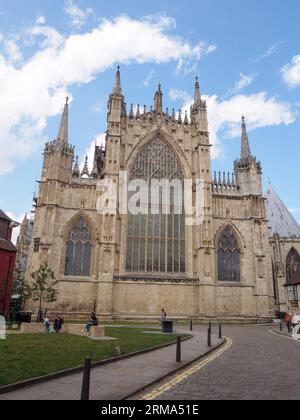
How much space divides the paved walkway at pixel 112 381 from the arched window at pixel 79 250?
21837 mm

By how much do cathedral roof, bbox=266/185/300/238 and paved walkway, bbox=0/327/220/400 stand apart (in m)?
43.8

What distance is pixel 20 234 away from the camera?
2296 inches

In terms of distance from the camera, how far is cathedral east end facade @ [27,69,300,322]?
31.3 m

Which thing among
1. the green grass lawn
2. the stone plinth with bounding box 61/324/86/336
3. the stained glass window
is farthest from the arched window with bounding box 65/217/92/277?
the stained glass window

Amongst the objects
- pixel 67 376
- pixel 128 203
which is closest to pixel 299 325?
pixel 67 376

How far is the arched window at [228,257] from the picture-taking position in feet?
113

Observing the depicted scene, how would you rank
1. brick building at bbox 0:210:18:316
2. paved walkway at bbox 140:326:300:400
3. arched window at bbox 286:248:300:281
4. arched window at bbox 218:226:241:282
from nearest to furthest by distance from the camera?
paved walkway at bbox 140:326:300:400 → brick building at bbox 0:210:18:316 → arched window at bbox 218:226:241:282 → arched window at bbox 286:248:300:281

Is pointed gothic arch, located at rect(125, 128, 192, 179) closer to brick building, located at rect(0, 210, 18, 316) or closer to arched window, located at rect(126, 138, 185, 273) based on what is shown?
arched window, located at rect(126, 138, 185, 273)

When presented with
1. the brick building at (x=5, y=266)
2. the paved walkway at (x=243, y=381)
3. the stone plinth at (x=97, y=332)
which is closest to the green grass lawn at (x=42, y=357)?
the paved walkway at (x=243, y=381)

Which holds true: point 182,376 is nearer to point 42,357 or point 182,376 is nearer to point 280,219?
point 42,357

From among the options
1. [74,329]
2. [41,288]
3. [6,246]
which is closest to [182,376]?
[74,329]

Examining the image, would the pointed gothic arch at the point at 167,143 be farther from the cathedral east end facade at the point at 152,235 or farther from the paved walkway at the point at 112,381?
the paved walkway at the point at 112,381

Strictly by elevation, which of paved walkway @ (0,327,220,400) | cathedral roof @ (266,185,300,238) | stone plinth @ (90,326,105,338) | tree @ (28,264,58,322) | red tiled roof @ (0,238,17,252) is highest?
cathedral roof @ (266,185,300,238)
